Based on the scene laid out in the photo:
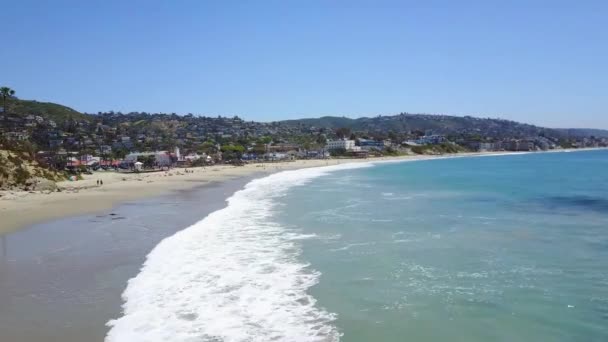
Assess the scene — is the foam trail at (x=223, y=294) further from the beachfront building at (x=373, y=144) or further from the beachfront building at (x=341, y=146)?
the beachfront building at (x=373, y=144)

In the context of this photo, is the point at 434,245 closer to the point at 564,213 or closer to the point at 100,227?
the point at 564,213

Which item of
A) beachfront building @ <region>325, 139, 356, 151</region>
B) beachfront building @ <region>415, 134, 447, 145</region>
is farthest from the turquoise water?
beachfront building @ <region>415, 134, 447, 145</region>

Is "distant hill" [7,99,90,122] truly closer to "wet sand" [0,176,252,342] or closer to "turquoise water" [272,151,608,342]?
"wet sand" [0,176,252,342]

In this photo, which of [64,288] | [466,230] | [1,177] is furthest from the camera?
[1,177]

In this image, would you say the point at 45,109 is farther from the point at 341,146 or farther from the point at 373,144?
the point at 373,144

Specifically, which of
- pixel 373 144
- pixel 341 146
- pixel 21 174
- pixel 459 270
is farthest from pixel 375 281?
pixel 373 144

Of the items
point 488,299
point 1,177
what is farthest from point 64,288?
point 1,177

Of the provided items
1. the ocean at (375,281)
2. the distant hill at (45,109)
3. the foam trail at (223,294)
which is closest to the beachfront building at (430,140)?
the distant hill at (45,109)
